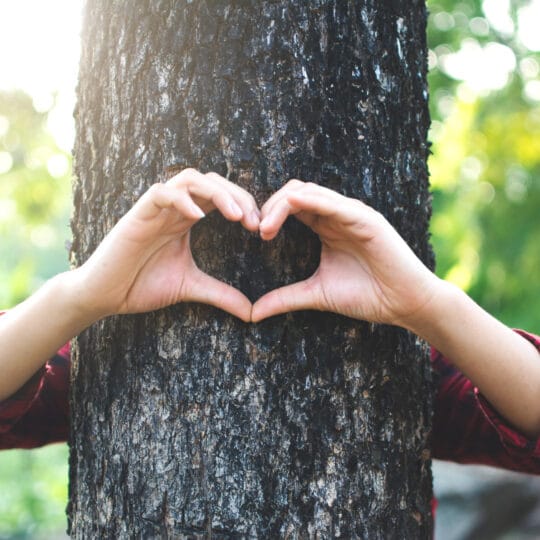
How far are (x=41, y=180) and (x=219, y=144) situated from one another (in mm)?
4197

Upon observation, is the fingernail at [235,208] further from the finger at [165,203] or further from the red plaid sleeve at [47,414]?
the red plaid sleeve at [47,414]

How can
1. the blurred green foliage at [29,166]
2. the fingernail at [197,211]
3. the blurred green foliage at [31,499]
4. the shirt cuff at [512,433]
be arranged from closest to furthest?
1. the fingernail at [197,211]
2. the shirt cuff at [512,433]
3. the blurred green foliage at [29,166]
4. the blurred green foliage at [31,499]

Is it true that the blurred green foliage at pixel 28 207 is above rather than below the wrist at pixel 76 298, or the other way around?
above

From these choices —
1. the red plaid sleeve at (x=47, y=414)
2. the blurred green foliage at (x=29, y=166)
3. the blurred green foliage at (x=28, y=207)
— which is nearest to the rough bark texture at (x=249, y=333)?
the red plaid sleeve at (x=47, y=414)

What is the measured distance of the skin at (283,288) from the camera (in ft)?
4.23

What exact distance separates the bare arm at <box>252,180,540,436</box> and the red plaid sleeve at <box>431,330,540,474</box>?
19cm

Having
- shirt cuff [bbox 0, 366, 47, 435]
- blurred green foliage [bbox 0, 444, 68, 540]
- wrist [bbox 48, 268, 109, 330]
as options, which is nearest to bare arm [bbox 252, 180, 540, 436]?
wrist [bbox 48, 268, 109, 330]

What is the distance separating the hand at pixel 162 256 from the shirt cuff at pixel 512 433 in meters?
0.63

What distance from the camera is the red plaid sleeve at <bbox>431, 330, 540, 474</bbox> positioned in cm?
Result: 173

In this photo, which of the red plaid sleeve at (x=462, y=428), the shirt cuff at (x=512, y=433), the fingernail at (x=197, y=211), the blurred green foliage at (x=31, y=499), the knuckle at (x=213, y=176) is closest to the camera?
the fingernail at (x=197, y=211)

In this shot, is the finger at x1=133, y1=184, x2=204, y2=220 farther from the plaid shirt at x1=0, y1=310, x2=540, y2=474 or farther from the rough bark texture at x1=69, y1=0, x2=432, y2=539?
the plaid shirt at x1=0, y1=310, x2=540, y2=474

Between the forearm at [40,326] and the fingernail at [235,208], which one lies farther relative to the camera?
the forearm at [40,326]

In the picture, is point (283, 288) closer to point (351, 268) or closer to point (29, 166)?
point (351, 268)

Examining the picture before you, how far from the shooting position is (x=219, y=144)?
55.9 inches
